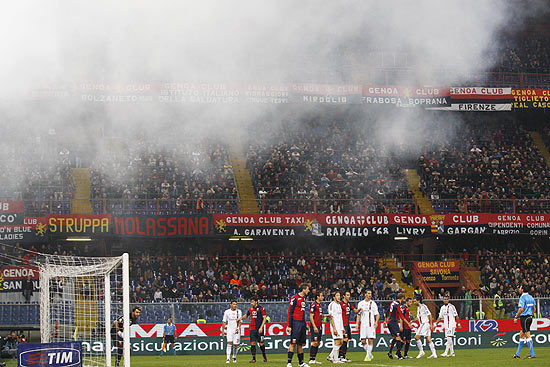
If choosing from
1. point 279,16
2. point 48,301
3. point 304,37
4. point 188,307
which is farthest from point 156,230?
point 279,16

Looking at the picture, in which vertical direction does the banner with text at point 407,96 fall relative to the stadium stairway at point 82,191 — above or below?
above

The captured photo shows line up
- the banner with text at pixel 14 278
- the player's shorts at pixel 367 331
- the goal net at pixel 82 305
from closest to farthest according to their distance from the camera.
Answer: the goal net at pixel 82 305 → the player's shorts at pixel 367 331 → the banner with text at pixel 14 278

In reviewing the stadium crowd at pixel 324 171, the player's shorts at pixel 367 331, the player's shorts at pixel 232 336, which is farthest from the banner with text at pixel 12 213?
the player's shorts at pixel 367 331

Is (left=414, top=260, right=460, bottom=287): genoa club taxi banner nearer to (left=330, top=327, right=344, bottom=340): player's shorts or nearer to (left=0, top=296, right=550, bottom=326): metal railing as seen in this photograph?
(left=0, top=296, right=550, bottom=326): metal railing

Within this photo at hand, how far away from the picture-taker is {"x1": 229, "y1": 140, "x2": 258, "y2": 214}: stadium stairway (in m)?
33.4

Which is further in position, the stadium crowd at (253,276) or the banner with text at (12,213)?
the banner with text at (12,213)

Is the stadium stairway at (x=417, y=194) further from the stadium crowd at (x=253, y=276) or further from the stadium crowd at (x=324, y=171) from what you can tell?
the stadium crowd at (x=253, y=276)

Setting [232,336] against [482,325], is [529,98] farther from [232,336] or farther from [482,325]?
[232,336]

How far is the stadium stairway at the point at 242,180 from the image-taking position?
1314 inches

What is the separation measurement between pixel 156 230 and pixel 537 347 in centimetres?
1470

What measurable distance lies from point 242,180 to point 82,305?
622 inches

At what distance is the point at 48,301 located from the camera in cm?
1603

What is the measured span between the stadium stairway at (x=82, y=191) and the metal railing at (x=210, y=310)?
6.53 metres

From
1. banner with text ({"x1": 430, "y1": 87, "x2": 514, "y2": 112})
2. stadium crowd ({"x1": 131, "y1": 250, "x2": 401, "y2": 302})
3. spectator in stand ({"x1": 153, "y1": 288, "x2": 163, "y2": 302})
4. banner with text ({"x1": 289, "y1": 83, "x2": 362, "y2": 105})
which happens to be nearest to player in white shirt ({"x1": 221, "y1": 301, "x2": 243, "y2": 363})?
stadium crowd ({"x1": 131, "y1": 250, "x2": 401, "y2": 302})
